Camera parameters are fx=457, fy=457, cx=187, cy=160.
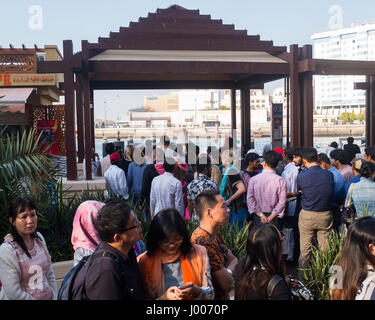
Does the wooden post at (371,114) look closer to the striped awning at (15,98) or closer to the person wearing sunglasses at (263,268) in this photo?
the striped awning at (15,98)

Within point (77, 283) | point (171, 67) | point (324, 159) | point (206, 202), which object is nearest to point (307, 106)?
point (171, 67)

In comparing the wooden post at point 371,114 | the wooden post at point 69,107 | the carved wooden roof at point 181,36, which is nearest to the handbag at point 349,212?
the wooden post at point 69,107

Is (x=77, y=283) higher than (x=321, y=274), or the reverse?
(x=77, y=283)

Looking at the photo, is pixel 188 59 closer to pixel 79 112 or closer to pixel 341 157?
pixel 79 112

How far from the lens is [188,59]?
34.2ft

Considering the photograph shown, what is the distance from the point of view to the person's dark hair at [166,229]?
9.36 ft

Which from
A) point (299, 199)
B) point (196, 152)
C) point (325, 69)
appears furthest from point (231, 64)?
point (299, 199)

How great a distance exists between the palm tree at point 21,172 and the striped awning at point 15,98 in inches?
341

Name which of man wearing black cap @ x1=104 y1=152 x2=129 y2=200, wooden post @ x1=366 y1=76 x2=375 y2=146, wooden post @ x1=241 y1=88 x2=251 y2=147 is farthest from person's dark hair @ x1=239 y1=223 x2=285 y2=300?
wooden post @ x1=366 y1=76 x2=375 y2=146

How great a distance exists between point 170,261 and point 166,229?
0.70ft
